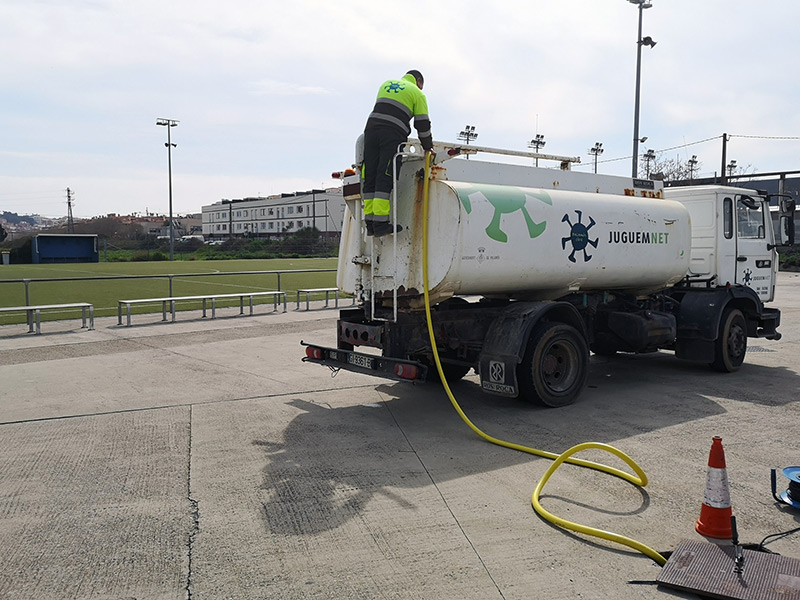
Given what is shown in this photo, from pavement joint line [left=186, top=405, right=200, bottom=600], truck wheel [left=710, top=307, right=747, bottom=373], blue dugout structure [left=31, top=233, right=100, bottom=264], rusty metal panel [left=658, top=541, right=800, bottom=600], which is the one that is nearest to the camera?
rusty metal panel [left=658, top=541, right=800, bottom=600]

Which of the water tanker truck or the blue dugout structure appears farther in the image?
the blue dugout structure

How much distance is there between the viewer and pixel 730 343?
33.9ft

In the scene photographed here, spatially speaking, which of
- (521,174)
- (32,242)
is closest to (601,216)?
(521,174)

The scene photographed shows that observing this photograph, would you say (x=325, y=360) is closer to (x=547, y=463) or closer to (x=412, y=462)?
(x=412, y=462)

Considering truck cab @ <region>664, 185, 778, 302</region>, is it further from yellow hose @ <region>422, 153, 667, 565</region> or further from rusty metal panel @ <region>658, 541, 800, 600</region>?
rusty metal panel @ <region>658, 541, 800, 600</region>

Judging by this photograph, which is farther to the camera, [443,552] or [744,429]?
[744,429]

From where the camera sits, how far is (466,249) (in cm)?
729

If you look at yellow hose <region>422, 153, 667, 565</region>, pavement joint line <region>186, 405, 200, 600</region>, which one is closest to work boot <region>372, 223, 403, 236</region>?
yellow hose <region>422, 153, 667, 565</region>

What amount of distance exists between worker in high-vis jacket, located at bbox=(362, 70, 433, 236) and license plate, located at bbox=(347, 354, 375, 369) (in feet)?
4.49

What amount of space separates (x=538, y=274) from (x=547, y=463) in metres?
2.63

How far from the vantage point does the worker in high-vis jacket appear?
7254 mm

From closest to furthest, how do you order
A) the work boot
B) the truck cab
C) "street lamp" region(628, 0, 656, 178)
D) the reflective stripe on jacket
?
the reflective stripe on jacket < the work boot < the truck cab < "street lamp" region(628, 0, 656, 178)

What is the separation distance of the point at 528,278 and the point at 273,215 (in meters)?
109

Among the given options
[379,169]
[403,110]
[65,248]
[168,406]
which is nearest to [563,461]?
[379,169]
